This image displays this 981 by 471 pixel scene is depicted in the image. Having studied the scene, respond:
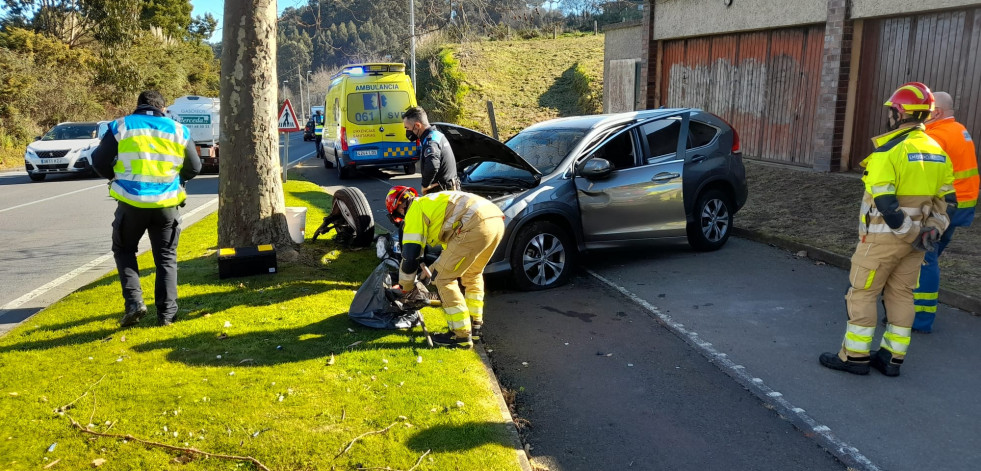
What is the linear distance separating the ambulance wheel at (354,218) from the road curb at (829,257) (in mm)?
4874

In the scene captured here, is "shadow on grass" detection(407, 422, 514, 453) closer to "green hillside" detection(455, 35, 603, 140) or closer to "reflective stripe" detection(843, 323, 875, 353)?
"reflective stripe" detection(843, 323, 875, 353)

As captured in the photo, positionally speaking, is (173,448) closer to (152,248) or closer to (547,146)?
(152,248)

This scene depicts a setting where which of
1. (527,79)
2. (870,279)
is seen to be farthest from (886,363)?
(527,79)

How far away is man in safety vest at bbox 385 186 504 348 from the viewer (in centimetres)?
480

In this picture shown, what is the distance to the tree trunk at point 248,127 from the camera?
6746mm

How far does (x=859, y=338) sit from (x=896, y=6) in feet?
27.1

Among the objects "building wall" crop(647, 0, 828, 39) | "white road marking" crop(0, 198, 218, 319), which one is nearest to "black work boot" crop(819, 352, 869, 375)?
"white road marking" crop(0, 198, 218, 319)

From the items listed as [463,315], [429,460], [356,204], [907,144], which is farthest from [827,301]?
[356,204]

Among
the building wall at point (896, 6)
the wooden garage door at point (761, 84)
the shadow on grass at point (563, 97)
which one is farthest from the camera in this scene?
the shadow on grass at point (563, 97)

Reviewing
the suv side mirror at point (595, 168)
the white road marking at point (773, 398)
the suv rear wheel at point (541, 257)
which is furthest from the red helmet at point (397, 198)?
the white road marking at point (773, 398)

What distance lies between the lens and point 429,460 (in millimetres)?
3439

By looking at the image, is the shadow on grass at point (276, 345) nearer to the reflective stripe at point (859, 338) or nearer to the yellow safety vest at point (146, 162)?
the yellow safety vest at point (146, 162)

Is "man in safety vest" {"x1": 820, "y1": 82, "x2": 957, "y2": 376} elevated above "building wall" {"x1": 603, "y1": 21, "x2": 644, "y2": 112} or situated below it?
below

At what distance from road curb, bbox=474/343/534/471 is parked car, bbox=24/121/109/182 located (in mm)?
16439
